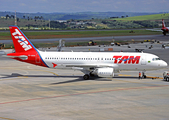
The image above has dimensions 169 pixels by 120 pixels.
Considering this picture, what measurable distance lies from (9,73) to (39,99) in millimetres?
24644

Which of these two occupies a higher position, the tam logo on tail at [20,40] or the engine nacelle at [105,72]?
the tam logo on tail at [20,40]

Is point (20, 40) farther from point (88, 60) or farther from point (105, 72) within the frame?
point (105, 72)

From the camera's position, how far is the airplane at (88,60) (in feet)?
171

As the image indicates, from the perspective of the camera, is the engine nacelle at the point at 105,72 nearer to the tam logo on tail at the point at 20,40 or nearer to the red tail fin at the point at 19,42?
the red tail fin at the point at 19,42

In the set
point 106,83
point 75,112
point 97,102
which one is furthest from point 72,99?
point 106,83

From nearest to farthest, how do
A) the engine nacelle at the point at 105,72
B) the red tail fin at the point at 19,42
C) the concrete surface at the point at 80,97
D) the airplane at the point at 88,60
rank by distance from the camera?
the concrete surface at the point at 80,97 → the engine nacelle at the point at 105,72 → the airplane at the point at 88,60 → the red tail fin at the point at 19,42

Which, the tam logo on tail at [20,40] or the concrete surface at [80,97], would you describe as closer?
the concrete surface at [80,97]

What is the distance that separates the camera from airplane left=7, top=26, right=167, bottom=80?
5212 cm

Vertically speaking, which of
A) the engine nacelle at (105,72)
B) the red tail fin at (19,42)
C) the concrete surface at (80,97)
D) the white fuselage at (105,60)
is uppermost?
the red tail fin at (19,42)

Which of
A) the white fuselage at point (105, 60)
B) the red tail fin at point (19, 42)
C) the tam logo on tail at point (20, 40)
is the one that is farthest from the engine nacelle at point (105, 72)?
the tam logo on tail at point (20, 40)

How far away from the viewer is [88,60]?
174 feet

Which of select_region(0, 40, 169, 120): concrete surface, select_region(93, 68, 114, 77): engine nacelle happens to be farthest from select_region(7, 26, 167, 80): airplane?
select_region(0, 40, 169, 120): concrete surface

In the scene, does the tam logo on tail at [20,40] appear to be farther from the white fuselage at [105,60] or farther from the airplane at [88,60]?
the white fuselage at [105,60]

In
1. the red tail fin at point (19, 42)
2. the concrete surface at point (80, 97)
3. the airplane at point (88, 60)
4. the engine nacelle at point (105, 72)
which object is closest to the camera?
the concrete surface at point (80, 97)
